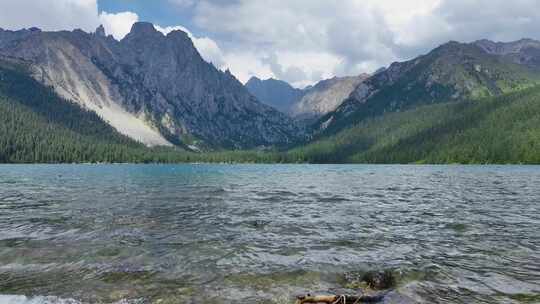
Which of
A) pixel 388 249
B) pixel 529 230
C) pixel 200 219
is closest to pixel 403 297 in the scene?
pixel 388 249

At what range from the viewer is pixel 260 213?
152 ft

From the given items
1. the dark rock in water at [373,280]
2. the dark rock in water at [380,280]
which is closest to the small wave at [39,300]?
the dark rock in water at [373,280]

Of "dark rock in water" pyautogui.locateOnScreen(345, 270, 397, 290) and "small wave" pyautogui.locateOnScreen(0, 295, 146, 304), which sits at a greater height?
"dark rock in water" pyautogui.locateOnScreen(345, 270, 397, 290)

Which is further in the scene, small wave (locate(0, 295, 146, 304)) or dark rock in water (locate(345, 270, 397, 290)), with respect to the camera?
dark rock in water (locate(345, 270, 397, 290))

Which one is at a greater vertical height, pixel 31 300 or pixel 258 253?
pixel 258 253

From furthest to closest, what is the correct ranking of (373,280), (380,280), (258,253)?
(258,253) → (373,280) → (380,280)

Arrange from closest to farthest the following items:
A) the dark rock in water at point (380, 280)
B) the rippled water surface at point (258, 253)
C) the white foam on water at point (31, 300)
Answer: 1. the white foam on water at point (31, 300)
2. the rippled water surface at point (258, 253)
3. the dark rock in water at point (380, 280)

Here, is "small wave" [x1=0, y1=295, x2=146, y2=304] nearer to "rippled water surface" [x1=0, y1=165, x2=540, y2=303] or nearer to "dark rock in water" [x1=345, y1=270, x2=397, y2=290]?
"rippled water surface" [x1=0, y1=165, x2=540, y2=303]

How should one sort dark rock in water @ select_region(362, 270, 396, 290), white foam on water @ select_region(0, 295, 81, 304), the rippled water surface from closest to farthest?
white foam on water @ select_region(0, 295, 81, 304)
the rippled water surface
dark rock in water @ select_region(362, 270, 396, 290)

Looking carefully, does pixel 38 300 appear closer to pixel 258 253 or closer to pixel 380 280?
pixel 258 253

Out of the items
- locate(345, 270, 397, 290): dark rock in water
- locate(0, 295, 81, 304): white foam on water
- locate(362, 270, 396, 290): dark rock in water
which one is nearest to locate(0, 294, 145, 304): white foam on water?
locate(0, 295, 81, 304): white foam on water

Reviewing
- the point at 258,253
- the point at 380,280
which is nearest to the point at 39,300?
the point at 258,253

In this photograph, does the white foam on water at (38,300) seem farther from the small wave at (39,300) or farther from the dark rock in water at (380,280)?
the dark rock in water at (380,280)

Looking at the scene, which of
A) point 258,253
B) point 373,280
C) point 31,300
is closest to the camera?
point 31,300
